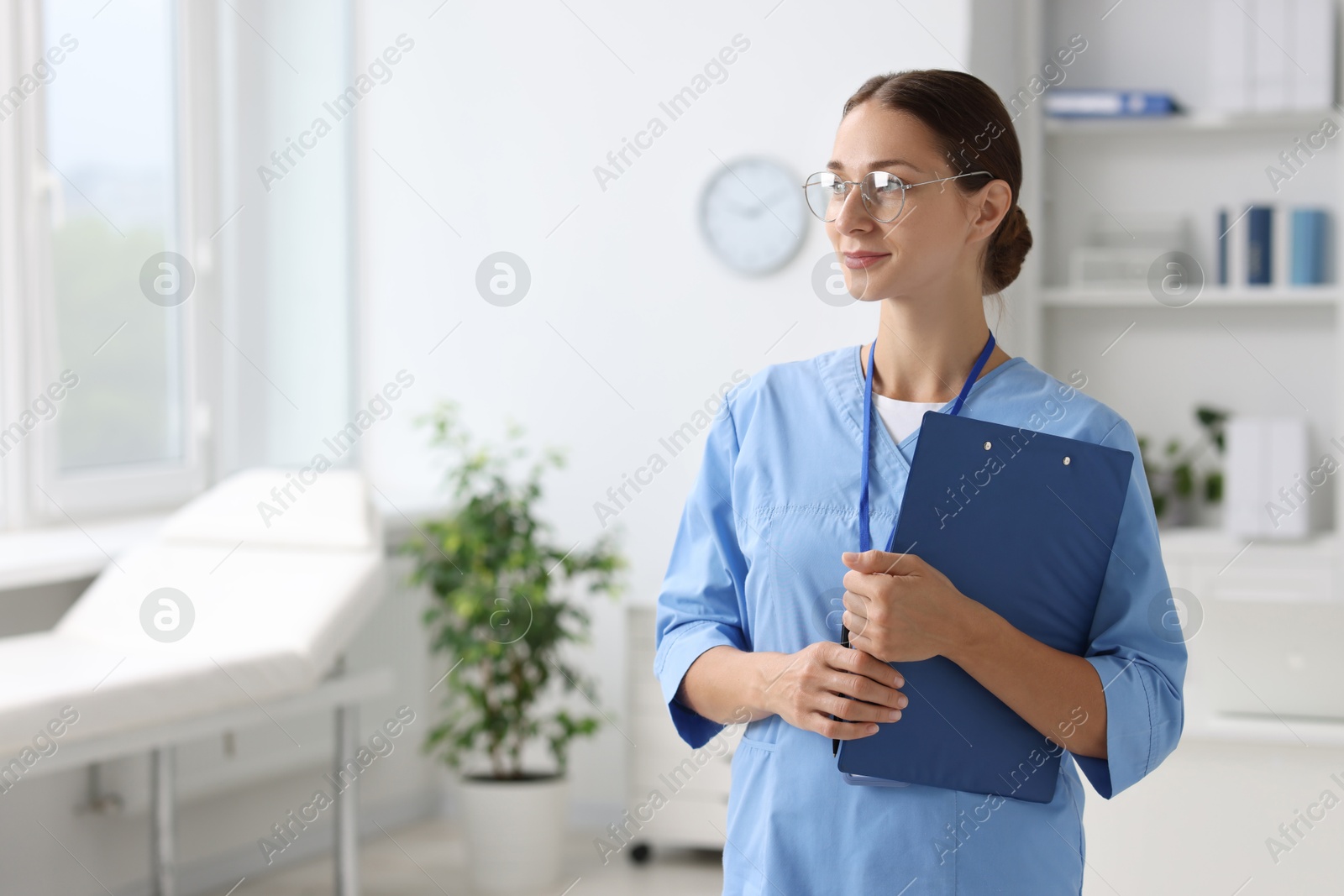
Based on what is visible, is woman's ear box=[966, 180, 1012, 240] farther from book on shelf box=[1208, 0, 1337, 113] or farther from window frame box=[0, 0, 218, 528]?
book on shelf box=[1208, 0, 1337, 113]

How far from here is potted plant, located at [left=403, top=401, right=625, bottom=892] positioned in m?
3.21

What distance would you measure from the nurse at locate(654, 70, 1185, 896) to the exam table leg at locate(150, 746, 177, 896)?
1966mm

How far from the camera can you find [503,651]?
3.24 meters

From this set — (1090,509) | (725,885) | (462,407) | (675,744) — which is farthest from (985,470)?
(462,407)

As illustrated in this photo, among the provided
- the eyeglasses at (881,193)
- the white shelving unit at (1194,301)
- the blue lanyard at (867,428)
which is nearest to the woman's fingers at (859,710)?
the blue lanyard at (867,428)

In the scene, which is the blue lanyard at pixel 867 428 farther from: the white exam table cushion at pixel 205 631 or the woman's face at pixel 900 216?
the white exam table cushion at pixel 205 631

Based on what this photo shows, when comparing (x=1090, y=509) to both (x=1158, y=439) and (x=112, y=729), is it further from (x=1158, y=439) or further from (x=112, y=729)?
(x=1158, y=439)

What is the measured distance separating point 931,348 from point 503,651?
2.32 meters

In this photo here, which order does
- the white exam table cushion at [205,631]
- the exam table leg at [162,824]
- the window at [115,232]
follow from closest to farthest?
the white exam table cushion at [205,631] < the exam table leg at [162,824] < the window at [115,232]

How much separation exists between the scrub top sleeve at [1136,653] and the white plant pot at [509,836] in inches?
94.0

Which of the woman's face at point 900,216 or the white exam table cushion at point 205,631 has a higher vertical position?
the woman's face at point 900,216

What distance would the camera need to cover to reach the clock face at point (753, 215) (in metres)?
3.50

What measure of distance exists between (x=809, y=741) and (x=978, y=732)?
0.14 metres

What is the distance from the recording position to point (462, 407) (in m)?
3.87
